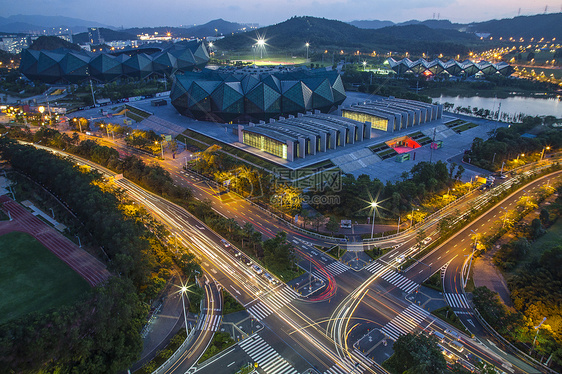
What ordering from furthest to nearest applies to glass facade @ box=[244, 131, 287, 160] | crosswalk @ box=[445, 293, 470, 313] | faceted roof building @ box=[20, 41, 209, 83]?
faceted roof building @ box=[20, 41, 209, 83], glass facade @ box=[244, 131, 287, 160], crosswalk @ box=[445, 293, 470, 313]

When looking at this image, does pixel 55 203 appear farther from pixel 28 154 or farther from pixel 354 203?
pixel 354 203

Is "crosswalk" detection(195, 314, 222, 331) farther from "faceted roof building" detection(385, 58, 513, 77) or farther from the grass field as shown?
"faceted roof building" detection(385, 58, 513, 77)

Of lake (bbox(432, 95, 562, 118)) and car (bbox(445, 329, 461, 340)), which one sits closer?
car (bbox(445, 329, 461, 340))

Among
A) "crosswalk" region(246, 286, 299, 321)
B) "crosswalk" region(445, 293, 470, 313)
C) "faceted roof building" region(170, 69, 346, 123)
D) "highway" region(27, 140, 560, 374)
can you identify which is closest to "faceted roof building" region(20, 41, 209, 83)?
Answer: "faceted roof building" region(170, 69, 346, 123)

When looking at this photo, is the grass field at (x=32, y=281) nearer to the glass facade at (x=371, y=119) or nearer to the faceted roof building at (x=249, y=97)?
the faceted roof building at (x=249, y=97)

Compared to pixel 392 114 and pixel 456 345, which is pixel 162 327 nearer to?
pixel 456 345

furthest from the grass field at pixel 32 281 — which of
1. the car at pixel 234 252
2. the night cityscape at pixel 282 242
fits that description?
the car at pixel 234 252
